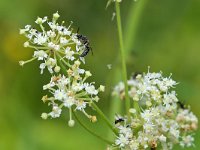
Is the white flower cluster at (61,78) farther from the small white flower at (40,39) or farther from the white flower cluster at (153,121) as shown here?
the white flower cluster at (153,121)

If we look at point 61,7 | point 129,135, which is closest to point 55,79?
point 129,135

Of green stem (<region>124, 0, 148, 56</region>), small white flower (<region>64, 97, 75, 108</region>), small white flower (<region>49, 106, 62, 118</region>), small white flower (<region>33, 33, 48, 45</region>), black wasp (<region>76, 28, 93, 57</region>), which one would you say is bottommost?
small white flower (<region>49, 106, 62, 118</region>)

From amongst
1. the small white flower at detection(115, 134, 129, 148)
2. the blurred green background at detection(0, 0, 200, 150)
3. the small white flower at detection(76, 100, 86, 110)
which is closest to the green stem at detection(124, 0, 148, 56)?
the blurred green background at detection(0, 0, 200, 150)

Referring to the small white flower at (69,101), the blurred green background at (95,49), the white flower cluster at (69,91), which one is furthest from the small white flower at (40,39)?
the blurred green background at (95,49)

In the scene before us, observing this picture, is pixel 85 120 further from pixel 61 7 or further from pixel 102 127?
pixel 61 7

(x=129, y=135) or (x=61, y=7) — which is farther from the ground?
(x=61, y=7)

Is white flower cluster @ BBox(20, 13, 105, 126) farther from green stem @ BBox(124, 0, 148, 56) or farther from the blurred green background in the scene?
the blurred green background
